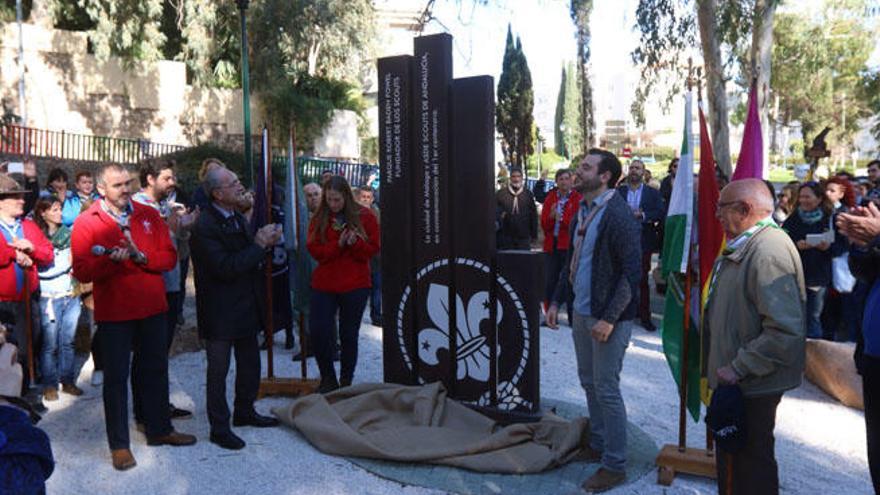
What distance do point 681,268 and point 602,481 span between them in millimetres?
1382

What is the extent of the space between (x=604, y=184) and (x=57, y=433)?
13.8 ft

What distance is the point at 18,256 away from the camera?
213 inches

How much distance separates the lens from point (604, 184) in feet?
15.1

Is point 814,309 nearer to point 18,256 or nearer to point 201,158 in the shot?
point 18,256

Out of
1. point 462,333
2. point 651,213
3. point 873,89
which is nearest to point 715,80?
point 651,213

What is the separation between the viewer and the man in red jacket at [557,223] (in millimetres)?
8938

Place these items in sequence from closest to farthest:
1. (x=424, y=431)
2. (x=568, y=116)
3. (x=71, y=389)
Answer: (x=424, y=431) < (x=71, y=389) < (x=568, y=116)

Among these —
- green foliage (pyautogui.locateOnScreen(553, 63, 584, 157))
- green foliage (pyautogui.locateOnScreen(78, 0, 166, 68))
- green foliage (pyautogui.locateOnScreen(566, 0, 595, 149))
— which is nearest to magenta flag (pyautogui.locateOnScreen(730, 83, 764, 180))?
green foliage (pyautogui.locateOnScreen(566, 0, 595, 149))

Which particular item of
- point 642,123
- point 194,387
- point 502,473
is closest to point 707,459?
point 502,473

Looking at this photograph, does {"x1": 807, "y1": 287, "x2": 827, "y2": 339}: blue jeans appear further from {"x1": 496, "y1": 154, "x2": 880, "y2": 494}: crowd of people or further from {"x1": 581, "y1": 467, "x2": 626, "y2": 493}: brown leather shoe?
{"x1": 581, "y1": 467, "x2": 626, "y2": 493}: brown leather shoe

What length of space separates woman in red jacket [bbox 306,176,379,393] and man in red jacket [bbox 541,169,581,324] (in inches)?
131

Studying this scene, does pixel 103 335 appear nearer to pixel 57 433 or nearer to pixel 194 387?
pixel 57 433

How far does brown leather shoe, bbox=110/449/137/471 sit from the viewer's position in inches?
188

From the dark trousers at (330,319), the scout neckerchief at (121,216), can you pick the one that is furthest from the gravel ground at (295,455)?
the scout neckerchief at (121,216)
